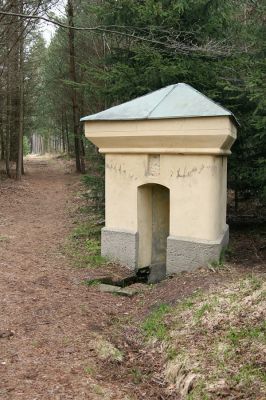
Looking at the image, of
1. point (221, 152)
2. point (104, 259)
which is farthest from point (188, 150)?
point (104, 259)

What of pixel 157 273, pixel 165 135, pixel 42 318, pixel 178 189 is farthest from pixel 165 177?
pixel 42 318

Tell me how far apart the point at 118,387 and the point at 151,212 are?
4.92 meters

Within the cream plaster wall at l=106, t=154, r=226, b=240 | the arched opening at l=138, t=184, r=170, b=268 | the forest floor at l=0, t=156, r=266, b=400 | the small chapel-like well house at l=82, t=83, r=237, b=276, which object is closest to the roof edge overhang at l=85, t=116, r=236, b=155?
the small chapel-like well house at l=82, t=83, r=237, b=276

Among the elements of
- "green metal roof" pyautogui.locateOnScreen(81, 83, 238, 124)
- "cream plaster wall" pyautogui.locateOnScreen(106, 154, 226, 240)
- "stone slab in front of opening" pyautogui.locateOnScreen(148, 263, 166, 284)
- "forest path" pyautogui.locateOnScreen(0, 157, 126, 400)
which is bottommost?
"stone slab in front of opening" pyautogui.locateOnScreen(148, 263, 166, 284)

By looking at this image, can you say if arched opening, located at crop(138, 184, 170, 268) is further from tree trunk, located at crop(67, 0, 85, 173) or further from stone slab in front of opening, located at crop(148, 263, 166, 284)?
tree trunk, located at crop(67, 0, 85, 173)

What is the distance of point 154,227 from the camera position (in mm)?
8938

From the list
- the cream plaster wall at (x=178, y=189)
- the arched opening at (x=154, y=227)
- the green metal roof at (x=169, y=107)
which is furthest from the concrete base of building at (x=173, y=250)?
the green metal roof at (x=169, y=107)

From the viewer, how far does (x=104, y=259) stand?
888 centimetres

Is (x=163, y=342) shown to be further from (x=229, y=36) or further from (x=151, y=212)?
(x=229, y=36)

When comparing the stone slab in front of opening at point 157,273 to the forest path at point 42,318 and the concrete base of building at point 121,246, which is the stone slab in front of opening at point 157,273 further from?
the forest path at point 42,318

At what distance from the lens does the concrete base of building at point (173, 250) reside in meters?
7.84

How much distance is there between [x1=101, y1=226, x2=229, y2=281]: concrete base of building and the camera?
7.84 meters

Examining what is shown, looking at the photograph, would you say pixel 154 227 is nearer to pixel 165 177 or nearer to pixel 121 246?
pixel 121 246

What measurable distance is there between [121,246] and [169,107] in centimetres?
272
